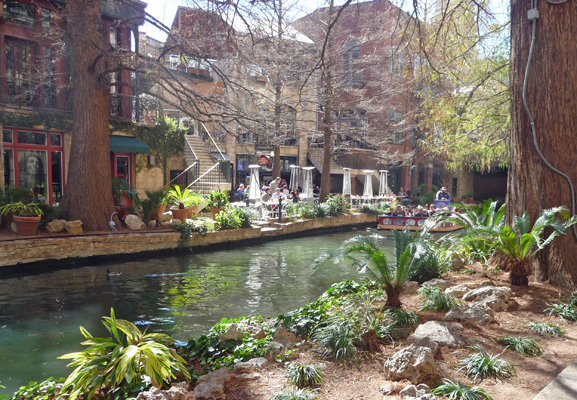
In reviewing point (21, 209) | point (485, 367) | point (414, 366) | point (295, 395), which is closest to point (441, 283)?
point (485, 367)

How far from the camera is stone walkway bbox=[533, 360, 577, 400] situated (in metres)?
3.23

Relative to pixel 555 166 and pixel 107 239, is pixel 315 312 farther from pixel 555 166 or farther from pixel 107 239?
pixel 107 239

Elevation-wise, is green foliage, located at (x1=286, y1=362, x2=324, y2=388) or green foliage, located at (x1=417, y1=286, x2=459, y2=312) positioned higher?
green foliage, located at (x1=417, y1=286, x2=459, y2=312)

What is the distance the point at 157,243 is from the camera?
13273mm

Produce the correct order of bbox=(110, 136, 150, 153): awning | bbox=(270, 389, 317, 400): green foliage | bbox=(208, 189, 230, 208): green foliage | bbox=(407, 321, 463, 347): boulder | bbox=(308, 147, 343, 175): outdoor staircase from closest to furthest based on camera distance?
bbox=(270, 389, 317, 400): green foliage, bbox=(407, 321, 463, 347): boulder, bbox=(208, 189, 230, 208): green foliage, bbox=(110, 136, 150, 153): awning, bbox=(308, 147, 343, 175): outdoor staircase

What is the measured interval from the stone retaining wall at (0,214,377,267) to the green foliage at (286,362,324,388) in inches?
368

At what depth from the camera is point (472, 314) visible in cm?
498

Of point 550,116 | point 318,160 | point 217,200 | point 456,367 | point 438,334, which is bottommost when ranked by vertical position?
point 456,367

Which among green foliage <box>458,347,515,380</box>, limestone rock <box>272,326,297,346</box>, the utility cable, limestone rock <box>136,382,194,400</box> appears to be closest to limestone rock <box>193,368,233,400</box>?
limestone rock <box>136,382,194,400</box>

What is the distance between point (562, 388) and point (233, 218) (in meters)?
12.8

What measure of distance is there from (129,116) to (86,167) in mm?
8218

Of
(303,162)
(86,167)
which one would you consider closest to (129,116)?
(86,167)

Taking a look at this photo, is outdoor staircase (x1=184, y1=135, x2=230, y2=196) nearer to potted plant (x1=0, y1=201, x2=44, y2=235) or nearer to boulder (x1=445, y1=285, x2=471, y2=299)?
potted plant (x1=0, y1=201, x2=44, y2=235)

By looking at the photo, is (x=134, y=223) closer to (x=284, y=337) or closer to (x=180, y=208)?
(x=180, y=208)
